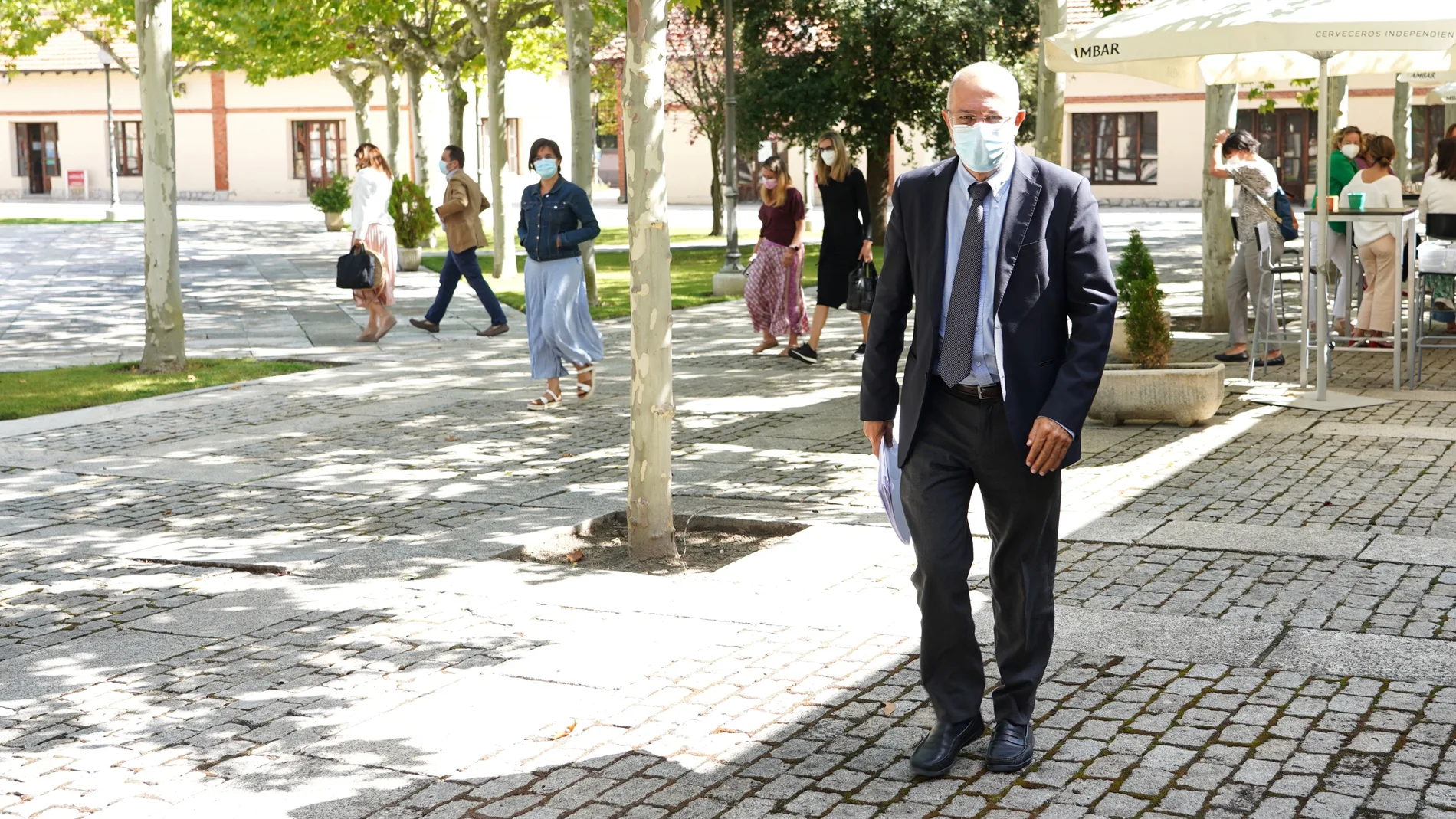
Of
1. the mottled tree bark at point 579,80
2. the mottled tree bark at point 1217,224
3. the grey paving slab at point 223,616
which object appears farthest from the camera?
the mottled tree bark at point 579,80

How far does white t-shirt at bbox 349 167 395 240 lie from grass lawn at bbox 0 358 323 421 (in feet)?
6.59

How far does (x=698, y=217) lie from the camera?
4141cm

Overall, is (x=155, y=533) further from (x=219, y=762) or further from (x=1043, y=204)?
(x=1043, y=204)

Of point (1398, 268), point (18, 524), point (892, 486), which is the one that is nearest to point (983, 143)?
point (892, 486)

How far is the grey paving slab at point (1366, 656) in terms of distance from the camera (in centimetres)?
505

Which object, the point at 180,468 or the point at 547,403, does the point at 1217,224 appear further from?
the point at 180,468

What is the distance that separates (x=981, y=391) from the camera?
4.23m

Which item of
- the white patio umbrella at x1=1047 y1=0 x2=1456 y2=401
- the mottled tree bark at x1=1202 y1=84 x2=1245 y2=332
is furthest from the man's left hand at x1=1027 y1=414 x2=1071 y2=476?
the mottled tree bark at x1=1202 y1=84 x2=1245 y2=332

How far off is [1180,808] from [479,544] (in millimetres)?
3812

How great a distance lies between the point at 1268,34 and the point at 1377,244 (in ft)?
11.6

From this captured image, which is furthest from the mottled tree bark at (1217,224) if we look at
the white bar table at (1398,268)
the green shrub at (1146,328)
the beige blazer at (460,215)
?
the beige blazer at (460,215)

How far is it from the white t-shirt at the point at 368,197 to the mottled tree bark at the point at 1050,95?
644 cm

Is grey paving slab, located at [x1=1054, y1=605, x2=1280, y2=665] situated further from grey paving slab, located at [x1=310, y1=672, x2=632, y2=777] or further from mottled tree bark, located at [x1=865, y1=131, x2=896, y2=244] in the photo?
mottled tree bark, located at [x1=865, y1=131, x2=896, y2=244]

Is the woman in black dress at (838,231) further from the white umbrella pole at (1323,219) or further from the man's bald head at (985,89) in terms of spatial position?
the man's bald head at (985,89)
